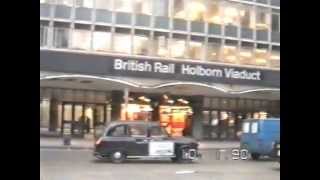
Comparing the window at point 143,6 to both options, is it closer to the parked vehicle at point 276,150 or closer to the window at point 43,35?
the window at point 43,35

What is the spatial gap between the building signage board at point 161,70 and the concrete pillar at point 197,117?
0.13 meters

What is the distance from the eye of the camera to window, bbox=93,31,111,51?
241 cm

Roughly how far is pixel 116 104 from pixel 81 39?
0.39m

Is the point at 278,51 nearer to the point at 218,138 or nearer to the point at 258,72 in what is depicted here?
the point at 258,72

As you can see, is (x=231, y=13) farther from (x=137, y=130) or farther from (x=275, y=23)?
(x=137, y=130)

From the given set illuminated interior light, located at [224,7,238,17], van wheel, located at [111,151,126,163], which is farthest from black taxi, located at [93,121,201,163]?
illuminated interior light, located at [224,7,238,17]

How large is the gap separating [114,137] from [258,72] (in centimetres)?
93

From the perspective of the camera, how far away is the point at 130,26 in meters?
2.47

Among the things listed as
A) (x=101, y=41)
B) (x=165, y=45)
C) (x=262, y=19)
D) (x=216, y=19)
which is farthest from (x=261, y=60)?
(x=101, y=41)

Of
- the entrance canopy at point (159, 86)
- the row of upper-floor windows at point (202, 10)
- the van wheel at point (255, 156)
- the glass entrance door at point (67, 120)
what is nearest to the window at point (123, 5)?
the row of upper-floor windows at point (202, 10)

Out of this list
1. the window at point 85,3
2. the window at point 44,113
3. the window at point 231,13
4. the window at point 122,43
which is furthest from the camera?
the window at point 231,13

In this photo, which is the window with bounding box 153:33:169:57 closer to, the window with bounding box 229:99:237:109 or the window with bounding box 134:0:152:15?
the window with bounding box 134:0:152:15

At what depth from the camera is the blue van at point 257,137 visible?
2.53 meters
